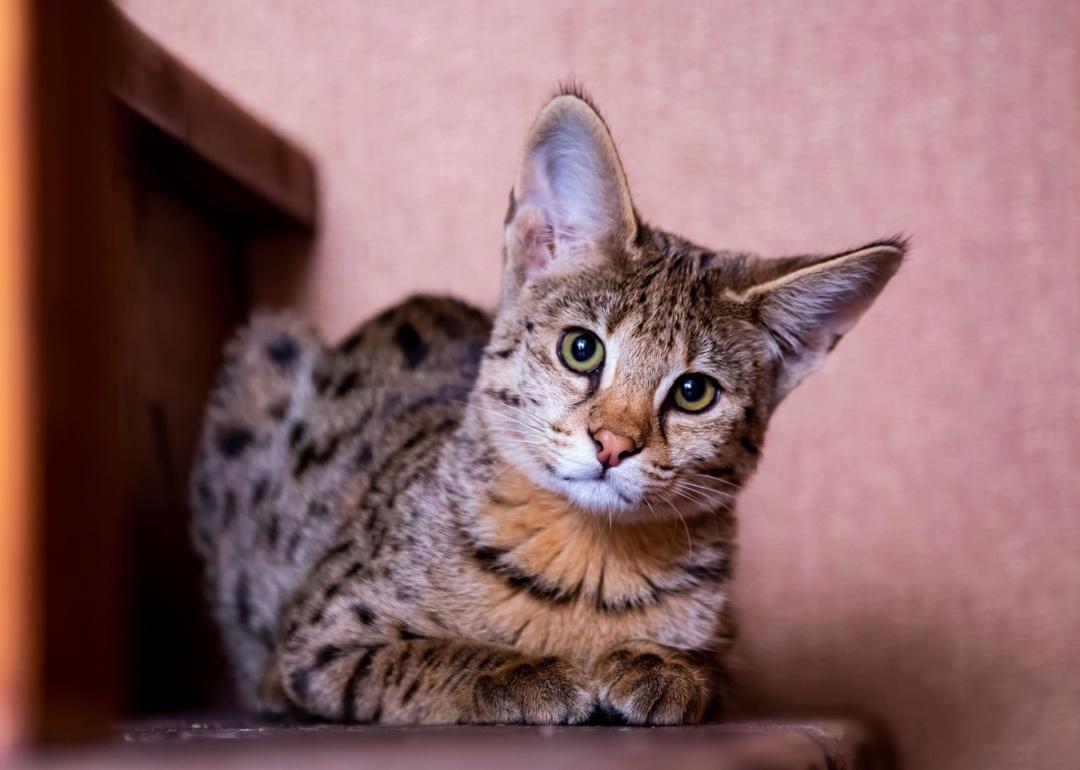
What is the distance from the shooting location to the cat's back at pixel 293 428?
1.84m

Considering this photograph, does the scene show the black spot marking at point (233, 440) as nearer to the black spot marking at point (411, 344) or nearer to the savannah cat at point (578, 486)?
the black spot marking at point (411, 344)

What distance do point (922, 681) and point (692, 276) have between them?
0.96 metres

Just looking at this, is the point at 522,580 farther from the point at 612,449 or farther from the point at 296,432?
the point at 296,432

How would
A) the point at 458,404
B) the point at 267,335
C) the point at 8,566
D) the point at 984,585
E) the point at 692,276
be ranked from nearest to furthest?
the point at 8,566 → the point at 692,276 → the point at 458,404 → the point at 984,585 → the point at 267,335

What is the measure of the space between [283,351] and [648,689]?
1.17 metres

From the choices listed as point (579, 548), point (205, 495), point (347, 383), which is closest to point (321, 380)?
point (347, 383)

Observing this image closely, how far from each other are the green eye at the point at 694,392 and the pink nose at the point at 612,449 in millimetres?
148

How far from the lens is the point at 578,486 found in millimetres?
1284

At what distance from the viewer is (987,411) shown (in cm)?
189

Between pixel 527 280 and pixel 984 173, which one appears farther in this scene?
pixel 984 173

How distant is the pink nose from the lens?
124cm

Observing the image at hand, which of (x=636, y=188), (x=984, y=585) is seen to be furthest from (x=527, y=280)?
(x=984, y=585)

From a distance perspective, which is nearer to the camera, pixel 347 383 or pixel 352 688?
pixel 352 688

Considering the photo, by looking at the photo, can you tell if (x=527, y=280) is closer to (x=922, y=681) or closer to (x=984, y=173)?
(x=984, y=173)
